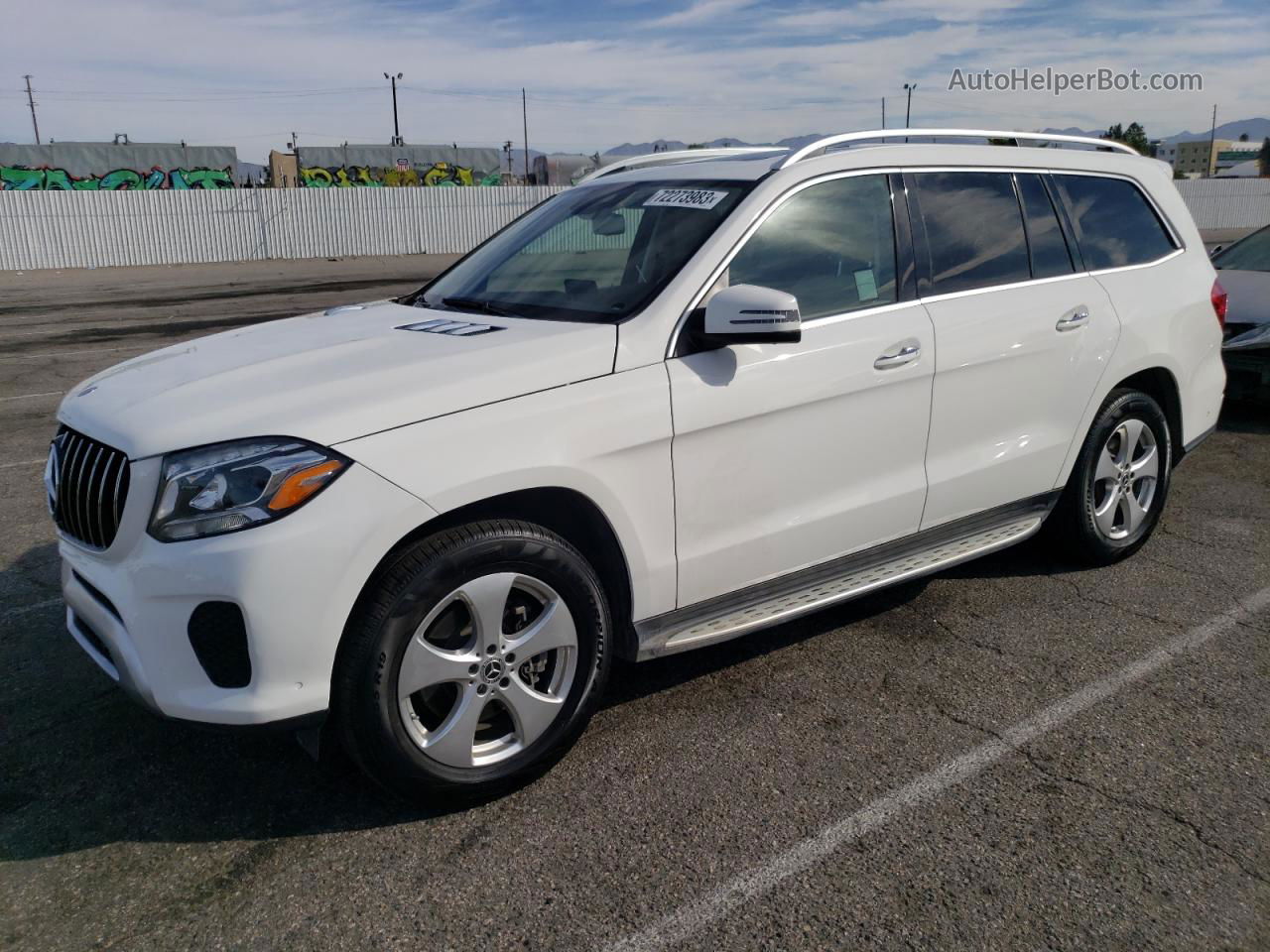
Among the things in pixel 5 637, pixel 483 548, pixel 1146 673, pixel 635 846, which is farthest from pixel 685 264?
pixel 5 637

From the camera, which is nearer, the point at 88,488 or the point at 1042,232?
the point at 88,488

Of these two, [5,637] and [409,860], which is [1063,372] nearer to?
[409,860]

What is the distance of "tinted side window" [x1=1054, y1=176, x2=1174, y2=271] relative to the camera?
15.0 feet

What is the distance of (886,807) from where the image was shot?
3.00m

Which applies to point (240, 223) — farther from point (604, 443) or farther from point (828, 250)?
point (604, 443)

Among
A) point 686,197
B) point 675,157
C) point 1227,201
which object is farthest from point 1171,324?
point 1227,201

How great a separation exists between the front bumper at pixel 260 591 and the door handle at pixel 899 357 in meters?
1.75

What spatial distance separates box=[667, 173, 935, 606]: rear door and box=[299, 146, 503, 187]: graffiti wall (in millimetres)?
44683

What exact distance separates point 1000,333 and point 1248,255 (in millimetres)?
6389

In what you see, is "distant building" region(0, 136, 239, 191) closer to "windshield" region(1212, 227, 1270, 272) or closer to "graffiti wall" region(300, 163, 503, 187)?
"graffiti wall" region(300, 163, 503, 187)

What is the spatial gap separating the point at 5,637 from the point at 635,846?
295cm

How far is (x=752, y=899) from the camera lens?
2.62 meters

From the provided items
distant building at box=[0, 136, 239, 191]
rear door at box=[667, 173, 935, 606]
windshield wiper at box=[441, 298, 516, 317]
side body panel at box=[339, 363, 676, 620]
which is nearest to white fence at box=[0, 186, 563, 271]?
distant building at box=[0, 136, 239, 191]

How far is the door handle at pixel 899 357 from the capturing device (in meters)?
3.65
